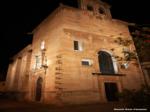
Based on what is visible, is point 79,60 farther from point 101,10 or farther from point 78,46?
point 101,10

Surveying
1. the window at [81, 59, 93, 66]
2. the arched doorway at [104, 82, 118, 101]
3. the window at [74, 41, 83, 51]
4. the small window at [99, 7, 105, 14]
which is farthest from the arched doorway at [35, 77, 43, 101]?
the small window at [99, 7, 105, 14]

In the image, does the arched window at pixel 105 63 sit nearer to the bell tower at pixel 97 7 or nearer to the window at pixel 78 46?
the window at pixel 78 46

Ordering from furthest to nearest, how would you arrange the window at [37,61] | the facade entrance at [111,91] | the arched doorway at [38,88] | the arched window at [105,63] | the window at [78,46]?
1. the window at [37,61]
2. the arched window at [105,63]
3. the arched doorway at [38,88]
4. the window at [78,46]
5. the facade entrance at [111,91]

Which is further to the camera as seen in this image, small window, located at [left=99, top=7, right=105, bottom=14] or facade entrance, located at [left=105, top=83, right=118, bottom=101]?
small window, located at [left=99, top=7, right=105, bottom=14]

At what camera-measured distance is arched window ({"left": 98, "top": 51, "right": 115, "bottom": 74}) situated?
15816mm

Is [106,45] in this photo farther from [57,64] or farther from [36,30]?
[36,30]

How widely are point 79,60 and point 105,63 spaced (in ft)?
13.4

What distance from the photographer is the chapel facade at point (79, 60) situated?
41.5ft

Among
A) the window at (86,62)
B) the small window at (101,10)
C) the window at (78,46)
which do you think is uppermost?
the small window at (101,10)

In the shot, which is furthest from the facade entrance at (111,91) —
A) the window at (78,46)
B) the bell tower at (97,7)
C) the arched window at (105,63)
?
the bell tower at (97,7)

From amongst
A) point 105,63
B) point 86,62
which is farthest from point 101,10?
point 86,62

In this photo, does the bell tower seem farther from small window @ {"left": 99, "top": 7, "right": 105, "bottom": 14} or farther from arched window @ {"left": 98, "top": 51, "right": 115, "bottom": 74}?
arched window @ {"left": 98, "top": 51, "right": 115, "bottom": 74}

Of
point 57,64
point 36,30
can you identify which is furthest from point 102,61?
point 36,30

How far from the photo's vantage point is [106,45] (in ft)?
54.6
